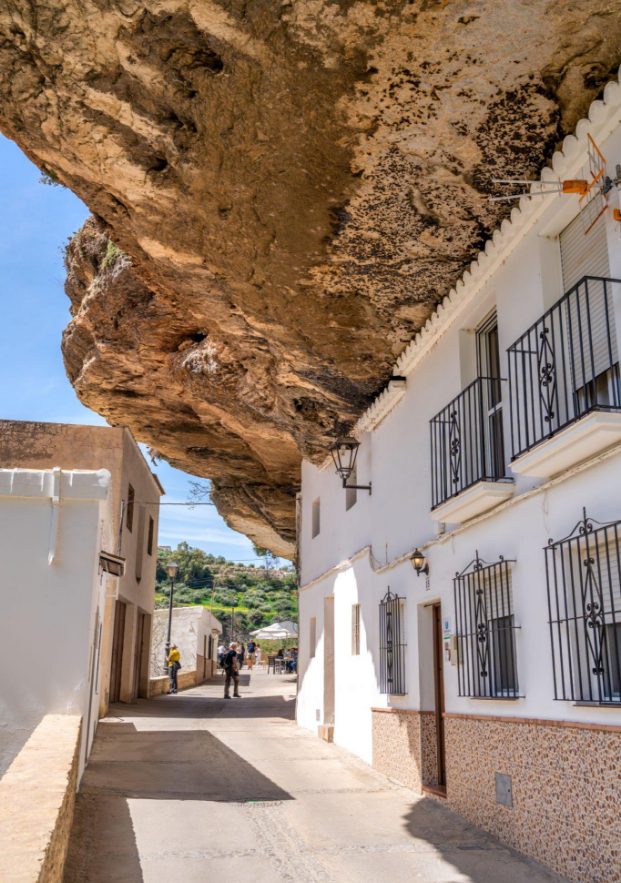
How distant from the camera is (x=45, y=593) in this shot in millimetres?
8352

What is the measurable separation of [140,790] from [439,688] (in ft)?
11.3

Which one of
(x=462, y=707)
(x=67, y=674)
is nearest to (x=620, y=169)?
(x=462, y=707)

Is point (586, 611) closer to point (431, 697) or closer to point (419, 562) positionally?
point (419, 562)

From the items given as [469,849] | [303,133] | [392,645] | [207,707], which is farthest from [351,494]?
[207,707]

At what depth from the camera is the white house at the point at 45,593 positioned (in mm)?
8203

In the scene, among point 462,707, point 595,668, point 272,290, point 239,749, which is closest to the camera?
point 595,668

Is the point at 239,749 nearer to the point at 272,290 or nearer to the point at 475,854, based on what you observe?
the point at 475,854

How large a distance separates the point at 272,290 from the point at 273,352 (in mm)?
2107

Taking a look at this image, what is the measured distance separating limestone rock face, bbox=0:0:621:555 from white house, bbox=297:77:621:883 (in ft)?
1.46

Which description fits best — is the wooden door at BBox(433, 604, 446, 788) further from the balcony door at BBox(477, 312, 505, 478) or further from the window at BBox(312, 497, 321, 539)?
the window at BBox(312, 497, 321, 539)

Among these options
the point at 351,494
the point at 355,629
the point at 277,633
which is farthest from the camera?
the point at 277,633

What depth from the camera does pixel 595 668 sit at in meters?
5.48

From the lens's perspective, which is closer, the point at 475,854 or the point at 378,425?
the point at 475,854

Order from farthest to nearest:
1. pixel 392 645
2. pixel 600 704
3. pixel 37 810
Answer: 1. pixel 392 645
2. pixel 600 704
3. pixel 37 810
